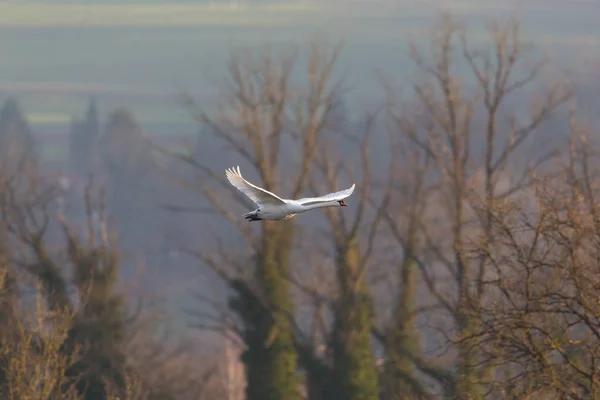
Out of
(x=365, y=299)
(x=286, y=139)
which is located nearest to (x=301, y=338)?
(x=365, y=299)

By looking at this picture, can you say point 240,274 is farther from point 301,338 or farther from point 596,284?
point 596,284

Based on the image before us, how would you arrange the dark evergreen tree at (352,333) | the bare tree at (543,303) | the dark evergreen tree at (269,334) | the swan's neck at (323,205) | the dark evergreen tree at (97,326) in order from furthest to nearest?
the dark evergreen tree at (352,333)
the dark evergreen tree at (269,334)
the dark evergreen tree at (97,326)
the bare tree at (543,303)
the swan's neck at (323,205)

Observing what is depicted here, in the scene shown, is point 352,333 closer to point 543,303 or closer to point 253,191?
point 543,303

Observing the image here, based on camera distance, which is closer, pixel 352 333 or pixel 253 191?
pixel 253 191

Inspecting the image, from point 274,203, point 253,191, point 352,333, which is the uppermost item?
point 352,333

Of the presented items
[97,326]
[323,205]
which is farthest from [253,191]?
[97,326]

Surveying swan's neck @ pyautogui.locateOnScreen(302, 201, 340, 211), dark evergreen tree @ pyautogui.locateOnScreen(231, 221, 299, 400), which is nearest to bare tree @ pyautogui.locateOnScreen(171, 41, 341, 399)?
dark evergreen tree @ pyautogui.locateOnScreen(231, 221, 299, 400)

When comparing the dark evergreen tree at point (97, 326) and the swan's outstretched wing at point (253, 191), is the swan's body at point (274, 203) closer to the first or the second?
the swan's outstretched wing at point (253, 191)

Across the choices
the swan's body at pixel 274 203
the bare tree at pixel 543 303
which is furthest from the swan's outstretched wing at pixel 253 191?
the bare tree at pixel 543 303

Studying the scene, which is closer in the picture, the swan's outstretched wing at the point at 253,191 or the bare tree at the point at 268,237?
the swan's outstretched wing at the point at 253,191

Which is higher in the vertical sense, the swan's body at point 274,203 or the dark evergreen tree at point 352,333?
the dark evergreen tree at point 352,333

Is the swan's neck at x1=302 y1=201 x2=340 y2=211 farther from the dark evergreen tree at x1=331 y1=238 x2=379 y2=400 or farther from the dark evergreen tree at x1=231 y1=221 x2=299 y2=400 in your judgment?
the dark evergreen tree at x1=331 y1=238 x2=379 y2=400

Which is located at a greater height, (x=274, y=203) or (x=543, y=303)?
(x=543, y=303)
